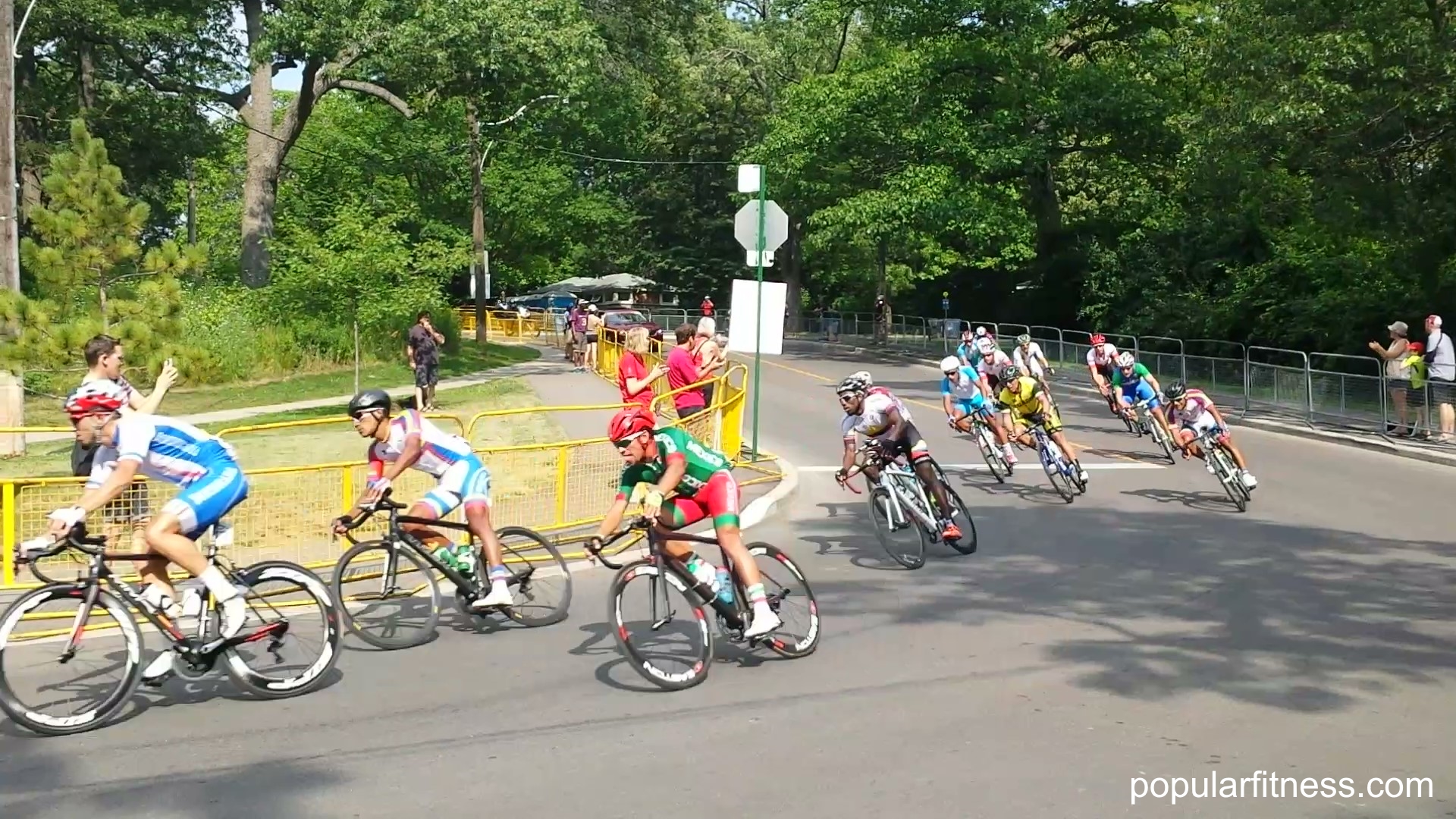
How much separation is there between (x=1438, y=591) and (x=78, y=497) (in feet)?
32.5

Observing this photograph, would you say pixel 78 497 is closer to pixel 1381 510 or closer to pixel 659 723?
pixel 659 723

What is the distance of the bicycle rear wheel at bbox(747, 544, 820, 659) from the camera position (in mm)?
8438

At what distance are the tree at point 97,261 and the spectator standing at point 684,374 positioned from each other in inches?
244

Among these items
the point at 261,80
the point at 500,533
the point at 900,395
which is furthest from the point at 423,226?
the point at 500,533

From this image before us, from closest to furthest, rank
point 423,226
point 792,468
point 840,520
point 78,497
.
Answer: point 78,497 < point 840,520 < point 792,468 < point 423,226

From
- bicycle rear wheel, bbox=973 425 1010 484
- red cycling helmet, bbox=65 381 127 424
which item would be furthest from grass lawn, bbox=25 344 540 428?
red cycling helmet, bbox=65 381 127 424

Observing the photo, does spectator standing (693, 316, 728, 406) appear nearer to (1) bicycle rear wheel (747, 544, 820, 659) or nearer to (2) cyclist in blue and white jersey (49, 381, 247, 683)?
(1) bicycle rear wheel (747, 544, 820, 659)

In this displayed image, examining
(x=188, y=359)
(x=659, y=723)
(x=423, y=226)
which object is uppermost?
(x=423, y=226)

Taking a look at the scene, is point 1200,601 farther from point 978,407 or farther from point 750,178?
point 750,178

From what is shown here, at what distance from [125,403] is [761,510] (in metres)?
7.37

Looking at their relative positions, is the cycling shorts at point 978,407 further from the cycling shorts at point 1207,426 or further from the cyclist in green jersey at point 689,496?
the cyclist in green jersey at point 689,496

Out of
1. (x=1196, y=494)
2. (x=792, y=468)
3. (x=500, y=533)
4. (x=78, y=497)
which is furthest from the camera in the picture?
(x=792, y=468)

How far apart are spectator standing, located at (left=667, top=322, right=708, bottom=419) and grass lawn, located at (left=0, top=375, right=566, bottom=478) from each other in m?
2.57

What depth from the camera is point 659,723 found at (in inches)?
278
